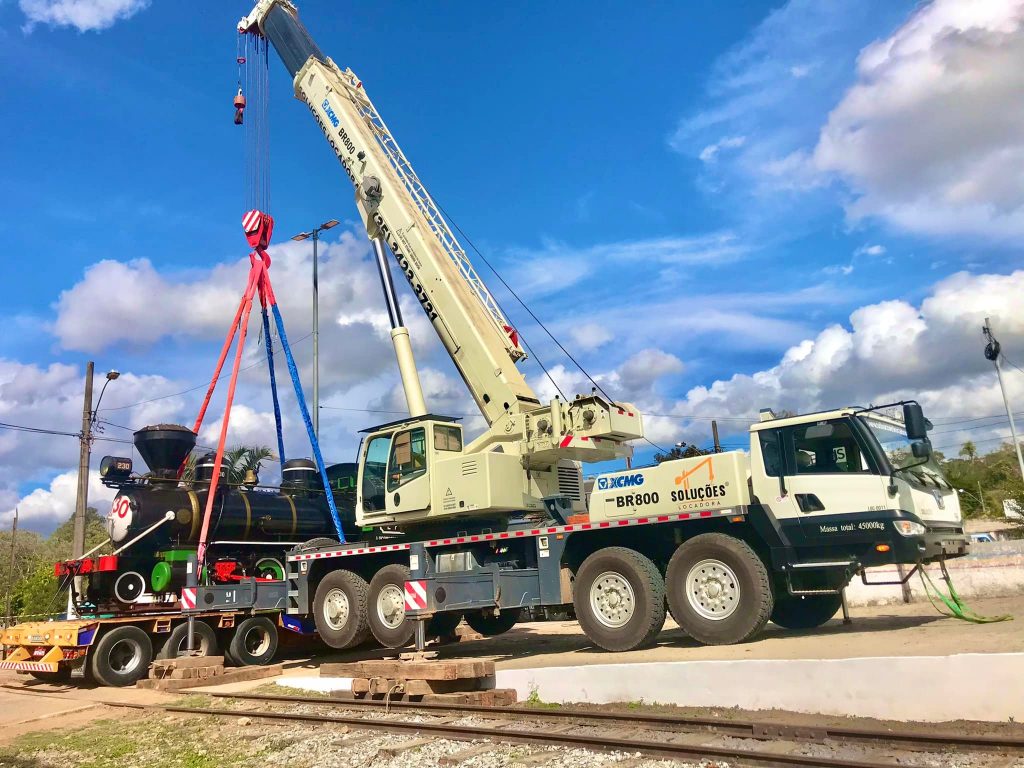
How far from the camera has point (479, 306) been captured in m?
15.1

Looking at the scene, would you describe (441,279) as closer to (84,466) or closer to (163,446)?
(163,446)

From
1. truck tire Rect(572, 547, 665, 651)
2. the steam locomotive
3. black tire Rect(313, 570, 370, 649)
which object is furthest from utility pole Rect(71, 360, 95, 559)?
truck tire Rect(572, 547, 665, 651)

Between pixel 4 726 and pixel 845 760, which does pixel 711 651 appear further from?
pixel 4 726

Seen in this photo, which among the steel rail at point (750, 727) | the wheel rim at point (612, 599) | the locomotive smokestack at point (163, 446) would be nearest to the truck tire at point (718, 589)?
the wheel rim at point (612, 599)

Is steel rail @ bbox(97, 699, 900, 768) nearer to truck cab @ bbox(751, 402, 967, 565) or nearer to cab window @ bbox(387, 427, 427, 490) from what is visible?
truck cab @ bbox(751, 402, 967, 565)

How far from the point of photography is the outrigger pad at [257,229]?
747 inches

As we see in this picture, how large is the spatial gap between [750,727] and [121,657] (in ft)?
38.5

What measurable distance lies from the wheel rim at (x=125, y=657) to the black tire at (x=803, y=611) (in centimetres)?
1087

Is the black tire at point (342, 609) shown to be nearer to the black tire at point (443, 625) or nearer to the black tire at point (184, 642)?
the black tire at point (443, 625)

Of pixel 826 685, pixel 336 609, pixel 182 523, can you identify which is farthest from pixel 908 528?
pixel 182 523

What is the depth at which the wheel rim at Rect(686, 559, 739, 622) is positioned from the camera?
10.0 m

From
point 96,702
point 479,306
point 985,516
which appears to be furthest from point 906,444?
point 985,516

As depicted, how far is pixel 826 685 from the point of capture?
26.1 feet

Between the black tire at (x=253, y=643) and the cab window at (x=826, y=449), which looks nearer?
the cab window at (x=826, y=449)
